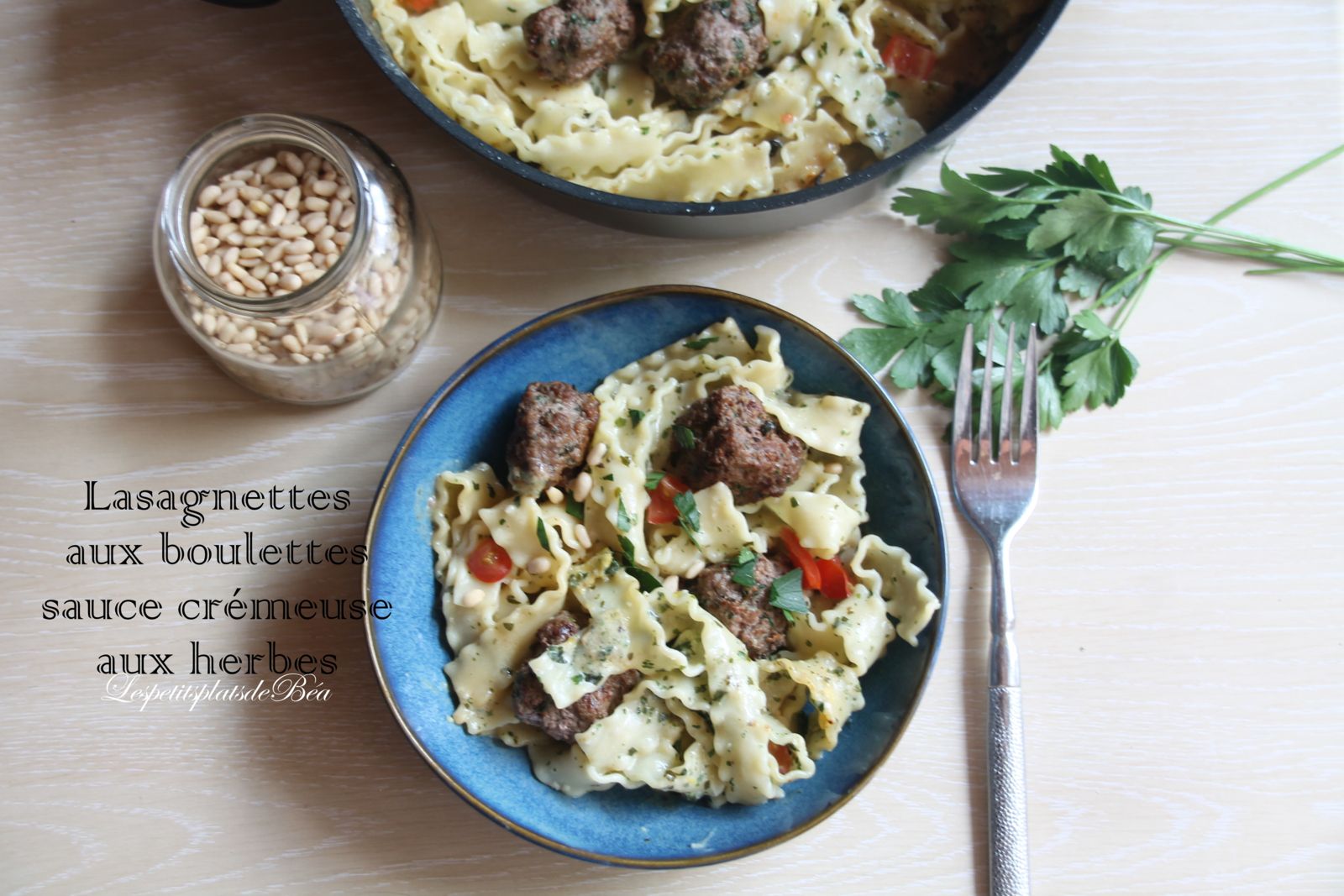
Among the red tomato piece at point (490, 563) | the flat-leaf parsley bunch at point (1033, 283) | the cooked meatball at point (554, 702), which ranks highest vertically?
the flat-leaf parsley bunch at point (1033, 283)

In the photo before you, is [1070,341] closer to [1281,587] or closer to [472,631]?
[1281,587]

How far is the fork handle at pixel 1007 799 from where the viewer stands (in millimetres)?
3092

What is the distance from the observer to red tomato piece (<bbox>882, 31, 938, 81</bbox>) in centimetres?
325

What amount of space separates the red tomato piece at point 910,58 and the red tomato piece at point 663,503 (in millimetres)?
1498

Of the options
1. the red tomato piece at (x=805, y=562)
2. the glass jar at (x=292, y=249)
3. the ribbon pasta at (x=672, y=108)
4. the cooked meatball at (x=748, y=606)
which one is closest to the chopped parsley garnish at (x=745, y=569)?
the cooked meatball at (x=748, y=606)

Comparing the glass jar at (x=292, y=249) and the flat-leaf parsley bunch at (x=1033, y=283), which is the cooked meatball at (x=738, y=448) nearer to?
the flat-leaf parsley bunch at (x=1033, y=283)

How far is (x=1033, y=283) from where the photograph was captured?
10.7 ft

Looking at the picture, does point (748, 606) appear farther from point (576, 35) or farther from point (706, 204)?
point (576, 35)

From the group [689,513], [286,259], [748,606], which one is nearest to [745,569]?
[748,606]

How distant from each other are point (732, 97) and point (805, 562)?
4.79ft

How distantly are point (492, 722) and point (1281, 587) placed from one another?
2.58 metres

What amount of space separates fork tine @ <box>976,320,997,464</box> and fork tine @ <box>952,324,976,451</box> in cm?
4

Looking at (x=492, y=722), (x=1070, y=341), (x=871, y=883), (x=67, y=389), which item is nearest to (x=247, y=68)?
(x=67, y=389)

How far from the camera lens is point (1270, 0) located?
3.50 metres
